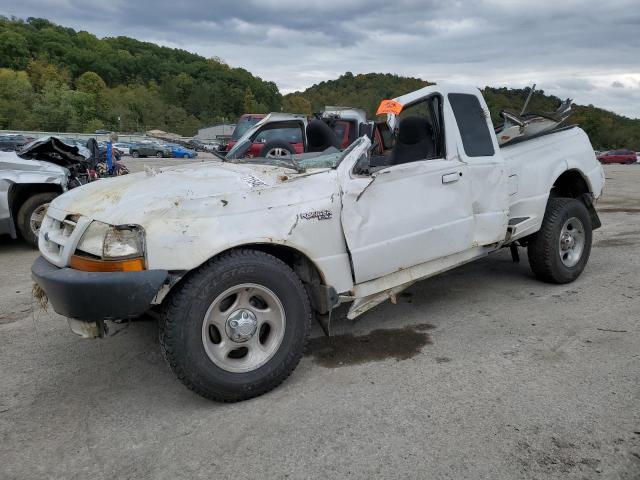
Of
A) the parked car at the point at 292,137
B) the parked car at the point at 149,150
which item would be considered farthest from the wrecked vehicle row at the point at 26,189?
the parked car at the point at 149,150

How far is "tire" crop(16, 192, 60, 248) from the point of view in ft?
24.0

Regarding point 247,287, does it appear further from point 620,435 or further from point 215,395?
point 620,435

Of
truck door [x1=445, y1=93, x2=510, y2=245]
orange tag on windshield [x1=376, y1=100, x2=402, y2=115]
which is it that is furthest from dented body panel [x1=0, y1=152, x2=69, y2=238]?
truck door [x1=445, y1=93, x2=510, y2=245]

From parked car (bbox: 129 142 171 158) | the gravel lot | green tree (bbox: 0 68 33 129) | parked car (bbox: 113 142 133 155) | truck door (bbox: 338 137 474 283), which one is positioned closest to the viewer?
the gravel lot

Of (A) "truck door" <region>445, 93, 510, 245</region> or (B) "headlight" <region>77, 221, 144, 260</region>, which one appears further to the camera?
(A) "truck door" <region>445, 93, 510, 245</region>

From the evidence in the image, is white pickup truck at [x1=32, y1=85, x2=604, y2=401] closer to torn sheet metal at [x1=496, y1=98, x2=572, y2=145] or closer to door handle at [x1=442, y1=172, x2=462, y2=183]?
door handle at [x1=442, y1=172, x2=462, y2=183]

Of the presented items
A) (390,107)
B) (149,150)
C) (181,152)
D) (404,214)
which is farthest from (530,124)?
(149,150)

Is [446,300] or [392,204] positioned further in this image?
[446,300]

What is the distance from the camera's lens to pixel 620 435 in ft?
8.36

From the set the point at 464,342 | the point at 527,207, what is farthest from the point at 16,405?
the point at 527,207

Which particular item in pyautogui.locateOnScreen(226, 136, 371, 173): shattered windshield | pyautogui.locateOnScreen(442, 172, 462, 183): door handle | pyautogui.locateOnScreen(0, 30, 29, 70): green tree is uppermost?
pyautogui.locateOnScreen(0, 30, 29, 70): green tree

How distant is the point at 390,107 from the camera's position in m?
3.90

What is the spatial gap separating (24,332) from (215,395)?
2318 mm

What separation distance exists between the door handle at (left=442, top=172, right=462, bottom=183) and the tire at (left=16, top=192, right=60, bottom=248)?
19.3ft
